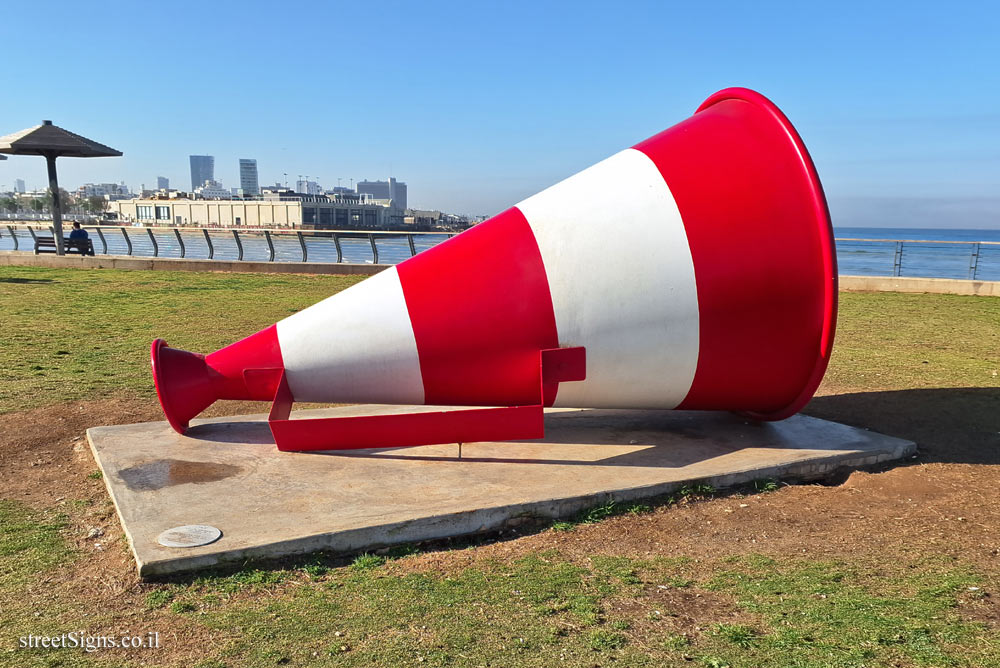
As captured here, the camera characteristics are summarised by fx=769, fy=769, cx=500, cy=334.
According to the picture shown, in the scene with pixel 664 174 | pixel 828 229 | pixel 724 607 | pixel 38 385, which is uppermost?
pixel 664 174

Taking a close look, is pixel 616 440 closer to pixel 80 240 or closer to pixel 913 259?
pixel 913 259

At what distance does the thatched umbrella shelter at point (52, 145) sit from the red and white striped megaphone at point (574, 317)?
1812 centimetres

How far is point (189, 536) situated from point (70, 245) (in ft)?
74.9

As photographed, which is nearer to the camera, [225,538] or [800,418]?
[225,538]

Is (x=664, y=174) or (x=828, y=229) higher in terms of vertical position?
(x=664, y=174)

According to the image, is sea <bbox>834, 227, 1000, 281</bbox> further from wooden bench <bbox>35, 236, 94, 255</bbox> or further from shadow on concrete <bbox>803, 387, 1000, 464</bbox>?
wooden bench <bbox>35, 236, 94, 255</bbox>

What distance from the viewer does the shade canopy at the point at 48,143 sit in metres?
19.6

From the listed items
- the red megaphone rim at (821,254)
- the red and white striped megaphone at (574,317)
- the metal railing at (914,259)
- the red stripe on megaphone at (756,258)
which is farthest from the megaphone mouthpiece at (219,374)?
the metal railing at (914,259)

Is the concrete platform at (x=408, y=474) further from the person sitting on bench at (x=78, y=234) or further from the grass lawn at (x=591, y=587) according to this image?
the person sitting on bench at (x=78, y=234)

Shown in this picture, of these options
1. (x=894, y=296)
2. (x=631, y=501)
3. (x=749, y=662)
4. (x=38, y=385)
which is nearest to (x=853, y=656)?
(x=749, y=662)

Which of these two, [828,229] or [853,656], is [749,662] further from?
[828,229]

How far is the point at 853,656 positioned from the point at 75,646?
2877 millimetres

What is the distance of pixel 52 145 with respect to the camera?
1977 centimetres

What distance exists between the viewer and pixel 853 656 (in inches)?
111
